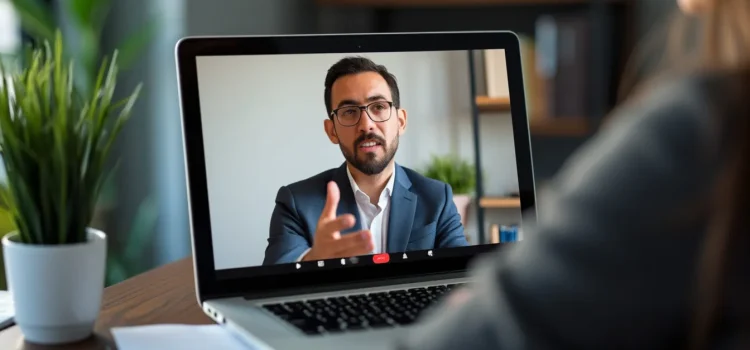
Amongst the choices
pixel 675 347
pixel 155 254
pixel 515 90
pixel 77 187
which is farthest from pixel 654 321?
pixel 155 254

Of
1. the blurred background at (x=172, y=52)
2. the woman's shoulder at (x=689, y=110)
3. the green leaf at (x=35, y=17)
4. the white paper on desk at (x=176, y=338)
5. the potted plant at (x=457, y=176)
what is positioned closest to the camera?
the woman's shoulder at (x=689, y=110)

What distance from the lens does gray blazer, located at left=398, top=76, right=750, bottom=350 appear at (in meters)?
0.41

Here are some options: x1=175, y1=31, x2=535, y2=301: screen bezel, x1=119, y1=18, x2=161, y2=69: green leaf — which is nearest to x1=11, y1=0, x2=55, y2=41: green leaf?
x1=119, y1=18, x2=161, y2=69: green leaf

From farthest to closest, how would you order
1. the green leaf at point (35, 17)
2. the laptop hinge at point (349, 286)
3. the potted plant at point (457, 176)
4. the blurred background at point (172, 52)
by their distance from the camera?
the blurred background at point (172, 52) < the green leaf at point (35, 17) < the potted plant at point (457, 176) < the laptop hinge at point (349, 286)

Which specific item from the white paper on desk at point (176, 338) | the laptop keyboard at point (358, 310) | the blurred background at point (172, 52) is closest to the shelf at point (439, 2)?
the blurred background at point (172, 52)

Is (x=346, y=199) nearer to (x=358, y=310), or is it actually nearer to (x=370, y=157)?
(x=370, y=157)

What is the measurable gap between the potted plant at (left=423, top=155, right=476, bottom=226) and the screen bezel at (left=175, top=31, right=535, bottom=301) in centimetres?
5

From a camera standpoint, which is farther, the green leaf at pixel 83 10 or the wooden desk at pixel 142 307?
the green leaf at pixel 83 10

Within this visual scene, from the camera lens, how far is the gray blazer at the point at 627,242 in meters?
0.41

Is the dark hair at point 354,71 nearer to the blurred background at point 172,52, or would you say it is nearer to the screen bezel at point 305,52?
the screen bezel at point 305,52

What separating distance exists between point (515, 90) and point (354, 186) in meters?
0.23

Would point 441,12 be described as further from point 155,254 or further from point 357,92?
point 357,92

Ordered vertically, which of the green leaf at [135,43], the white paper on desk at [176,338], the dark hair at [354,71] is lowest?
the white paper on desk at [176,338]

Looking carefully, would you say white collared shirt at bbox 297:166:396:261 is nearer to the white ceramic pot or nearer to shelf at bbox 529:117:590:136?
the white ceramic pot
